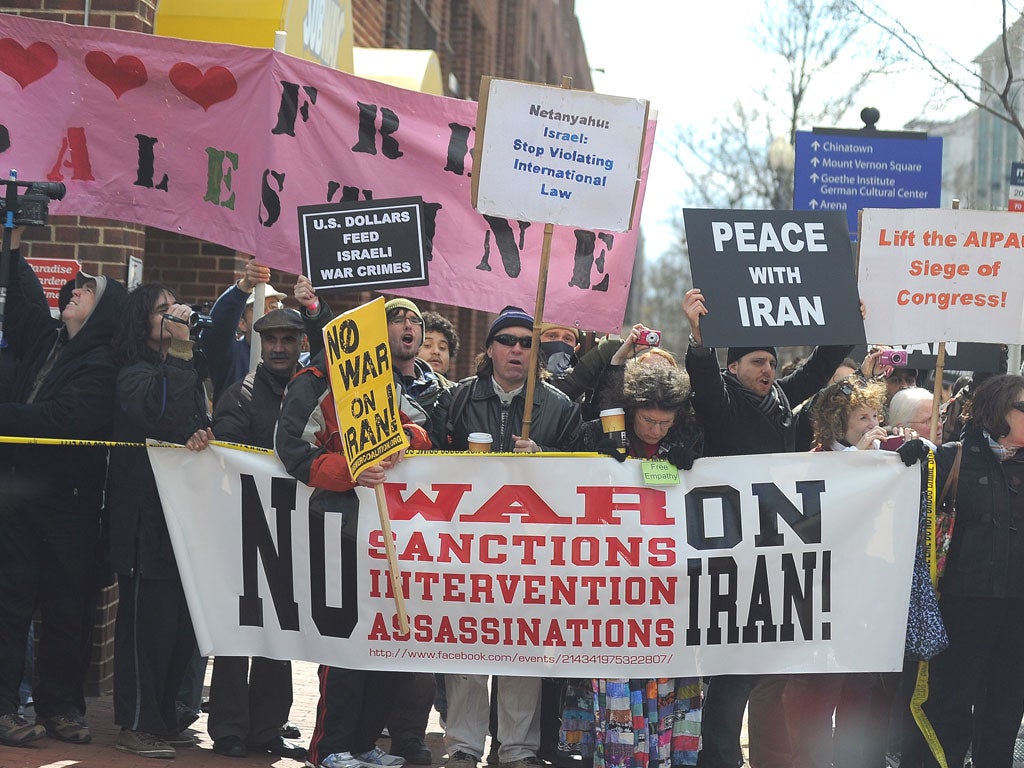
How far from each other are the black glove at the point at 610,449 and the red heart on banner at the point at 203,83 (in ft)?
8.71

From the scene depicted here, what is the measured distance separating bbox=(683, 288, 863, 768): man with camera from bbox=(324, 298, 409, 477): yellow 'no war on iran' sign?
50.4 inches

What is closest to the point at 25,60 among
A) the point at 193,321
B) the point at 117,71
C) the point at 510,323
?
the point at 117,71

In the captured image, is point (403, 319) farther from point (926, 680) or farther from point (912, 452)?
point (926, 680)

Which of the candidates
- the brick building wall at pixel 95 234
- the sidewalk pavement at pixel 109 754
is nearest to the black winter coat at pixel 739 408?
the sidewalk pavement at pixel 109 754

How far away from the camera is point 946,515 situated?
5793mm

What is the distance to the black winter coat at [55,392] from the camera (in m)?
6.02

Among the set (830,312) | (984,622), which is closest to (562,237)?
(830,312)

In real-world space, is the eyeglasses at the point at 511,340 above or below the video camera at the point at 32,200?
below

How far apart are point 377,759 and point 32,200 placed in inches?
113

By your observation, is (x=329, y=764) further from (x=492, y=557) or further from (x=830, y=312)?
(x=830, y=312)

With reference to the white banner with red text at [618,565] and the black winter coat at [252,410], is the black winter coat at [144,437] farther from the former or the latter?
the white banner with red text at [618,565]

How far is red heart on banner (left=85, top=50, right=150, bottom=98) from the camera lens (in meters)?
6.56

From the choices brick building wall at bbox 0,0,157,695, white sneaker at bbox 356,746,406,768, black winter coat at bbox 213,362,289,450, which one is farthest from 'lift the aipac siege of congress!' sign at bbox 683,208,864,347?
brick building wall at bbox 0,0,157,695

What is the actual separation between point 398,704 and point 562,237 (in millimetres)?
2544
